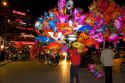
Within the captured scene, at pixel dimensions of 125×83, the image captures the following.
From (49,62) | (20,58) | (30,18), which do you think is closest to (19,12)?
(30,18)

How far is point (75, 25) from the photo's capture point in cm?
1766

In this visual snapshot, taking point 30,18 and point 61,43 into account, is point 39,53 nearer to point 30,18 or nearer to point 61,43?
point 61,43

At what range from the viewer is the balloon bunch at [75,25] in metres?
16.1

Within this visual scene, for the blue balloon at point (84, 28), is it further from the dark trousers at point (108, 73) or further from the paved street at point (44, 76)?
the dark trousers at point (108, 73)

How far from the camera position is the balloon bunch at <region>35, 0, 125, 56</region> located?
52.7 feet

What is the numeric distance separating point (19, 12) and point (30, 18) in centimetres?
1149

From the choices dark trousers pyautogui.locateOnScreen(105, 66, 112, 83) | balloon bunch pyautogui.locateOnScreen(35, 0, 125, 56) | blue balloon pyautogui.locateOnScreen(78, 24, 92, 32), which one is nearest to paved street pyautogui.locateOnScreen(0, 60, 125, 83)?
balloon bunch pyautogui.locateOnScreen(35, 0, 125, 56)

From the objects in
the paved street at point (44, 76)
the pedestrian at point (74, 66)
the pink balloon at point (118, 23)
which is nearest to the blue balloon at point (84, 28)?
the paved street at point (44, 76)

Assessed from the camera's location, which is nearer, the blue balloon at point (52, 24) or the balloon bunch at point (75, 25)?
the balloon bunch at point (75, 25)

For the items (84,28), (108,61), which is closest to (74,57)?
(108,61)

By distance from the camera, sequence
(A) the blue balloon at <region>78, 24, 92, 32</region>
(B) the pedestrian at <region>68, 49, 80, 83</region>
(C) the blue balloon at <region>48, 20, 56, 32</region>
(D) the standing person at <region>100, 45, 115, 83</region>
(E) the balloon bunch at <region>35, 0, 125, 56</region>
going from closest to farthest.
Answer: (D) the standing person at <region>100, 45, 115, 83</region>
(B) the pedestrian at <region>68, 49, 80, 83</region>
(E) the balloon bunch at <region>35, 0, 125, 56</region>
(A) the blue balloon at <region>78, 24, 92, 32</region>
(C) the blue balloon at <region>48, 20, 56, 32</region>

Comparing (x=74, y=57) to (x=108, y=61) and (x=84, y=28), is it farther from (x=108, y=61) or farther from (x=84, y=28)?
(x=84, y=28)

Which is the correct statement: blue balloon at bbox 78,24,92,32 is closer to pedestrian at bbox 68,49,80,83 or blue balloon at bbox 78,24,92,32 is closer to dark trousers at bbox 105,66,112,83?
pedestrian at bbox 68,49,80,83

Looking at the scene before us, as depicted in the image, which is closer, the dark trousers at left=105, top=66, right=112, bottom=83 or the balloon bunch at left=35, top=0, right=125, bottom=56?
the dark trousers at left=105, top=66, right=112, bottom=83
